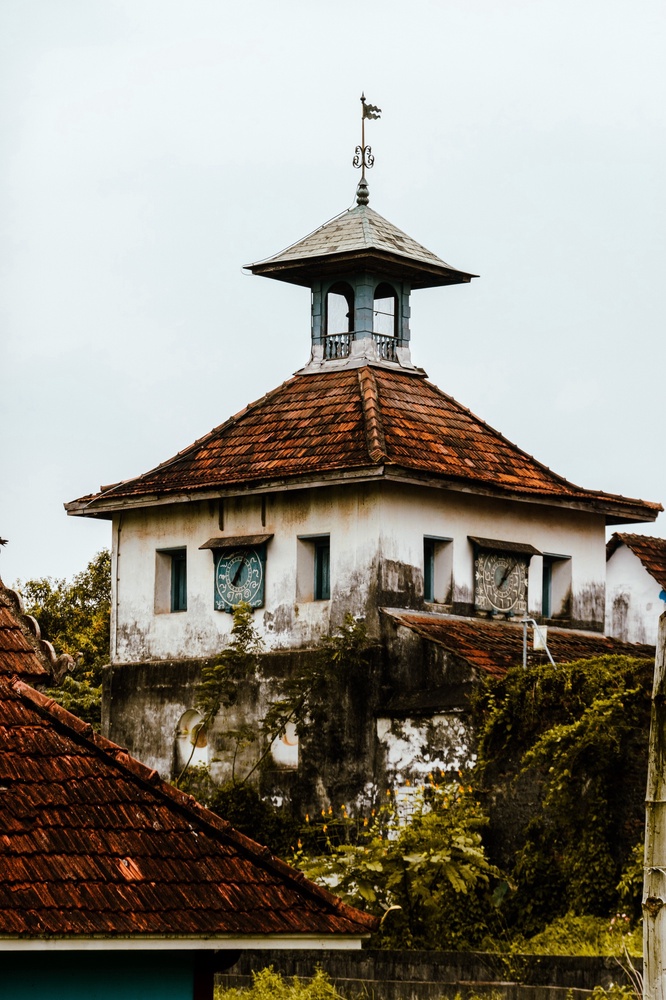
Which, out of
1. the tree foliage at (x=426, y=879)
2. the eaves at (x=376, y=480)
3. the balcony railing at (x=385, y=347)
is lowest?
the tree foliage at (x=426, y=879)

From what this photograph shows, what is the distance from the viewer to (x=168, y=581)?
29.1 metres

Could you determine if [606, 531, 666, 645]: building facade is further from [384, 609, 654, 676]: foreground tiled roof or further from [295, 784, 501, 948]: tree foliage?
[295, 784, 501, 948]: tree foliage

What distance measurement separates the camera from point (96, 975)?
10352mm

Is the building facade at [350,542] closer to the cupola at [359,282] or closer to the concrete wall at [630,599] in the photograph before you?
the cupola at [359,282]

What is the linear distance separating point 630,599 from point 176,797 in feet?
81.2

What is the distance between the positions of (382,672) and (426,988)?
7517mm

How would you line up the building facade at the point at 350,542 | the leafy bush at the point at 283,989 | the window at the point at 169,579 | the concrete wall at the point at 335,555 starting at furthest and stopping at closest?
1. the window at the point at 169,579
2. the concrete wall at the point at 335,555
3. the building facade at the point at 350,542
4. the leafy bush at the point at 283,989

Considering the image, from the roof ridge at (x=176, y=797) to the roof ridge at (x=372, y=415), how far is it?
15.0m

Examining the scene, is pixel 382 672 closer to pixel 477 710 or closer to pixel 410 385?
pixel 477 710

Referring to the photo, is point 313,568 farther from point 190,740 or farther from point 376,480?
point 190,740

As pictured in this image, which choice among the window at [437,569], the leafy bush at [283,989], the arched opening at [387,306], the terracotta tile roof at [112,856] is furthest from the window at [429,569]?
the terracotta tile roof at [112,856]

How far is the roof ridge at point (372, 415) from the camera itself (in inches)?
1031

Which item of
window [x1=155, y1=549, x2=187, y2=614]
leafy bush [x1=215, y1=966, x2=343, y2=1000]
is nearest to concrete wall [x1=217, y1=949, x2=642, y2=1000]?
leafy bush [x1=215, y1=966, x2=343, y2=1000]

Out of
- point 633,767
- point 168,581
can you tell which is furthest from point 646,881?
point 168,581
